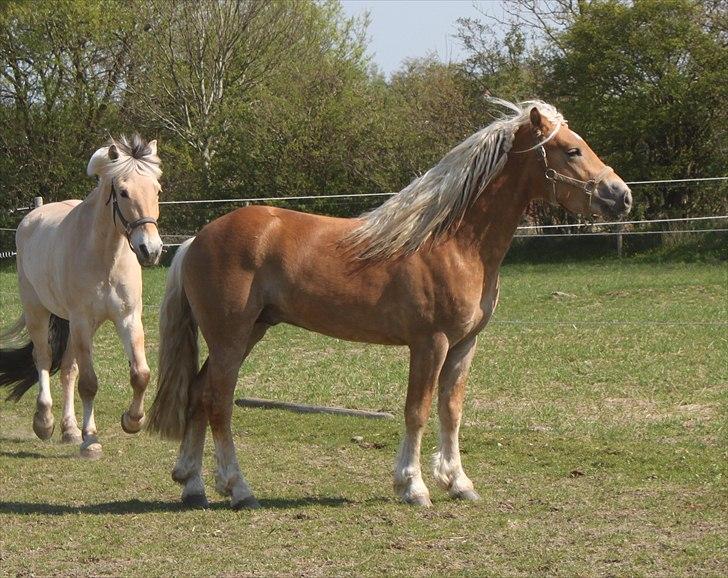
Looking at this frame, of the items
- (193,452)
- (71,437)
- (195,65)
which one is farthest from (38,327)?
(195,65)

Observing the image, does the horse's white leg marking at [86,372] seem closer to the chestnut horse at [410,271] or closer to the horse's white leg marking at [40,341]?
the horse's white leg marking at [40,341]

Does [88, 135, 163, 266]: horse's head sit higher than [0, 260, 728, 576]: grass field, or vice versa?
[88, 135, 163, 266]: horse's head

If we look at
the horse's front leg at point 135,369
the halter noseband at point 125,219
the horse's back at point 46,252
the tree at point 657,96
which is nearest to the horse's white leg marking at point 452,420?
the halter noseband at point 125,219

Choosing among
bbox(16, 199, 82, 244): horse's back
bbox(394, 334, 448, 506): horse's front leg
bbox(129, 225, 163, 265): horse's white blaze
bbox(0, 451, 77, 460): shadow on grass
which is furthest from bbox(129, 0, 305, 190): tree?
bbox(394, 334, 448, 506): horse's front leg

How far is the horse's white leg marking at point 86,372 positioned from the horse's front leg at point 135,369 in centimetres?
25

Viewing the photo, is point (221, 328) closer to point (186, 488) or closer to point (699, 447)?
point (186, 488)

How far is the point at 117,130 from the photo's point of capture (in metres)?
30.0

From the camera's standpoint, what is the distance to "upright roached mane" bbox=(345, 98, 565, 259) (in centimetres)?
605

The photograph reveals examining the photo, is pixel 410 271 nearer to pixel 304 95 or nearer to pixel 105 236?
pixel 105 236

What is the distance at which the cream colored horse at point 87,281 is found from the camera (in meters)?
7.14

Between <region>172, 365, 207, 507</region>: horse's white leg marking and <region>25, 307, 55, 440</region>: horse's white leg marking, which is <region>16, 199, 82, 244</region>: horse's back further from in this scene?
<region>172, 365, 207, 507</region>: horse's white leg marking

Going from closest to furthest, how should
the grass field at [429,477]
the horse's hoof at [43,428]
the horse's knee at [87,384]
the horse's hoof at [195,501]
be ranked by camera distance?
the grass field at [429,477] < the horse's hoof at [195,501] < the horse's knee at [87,384] < the horse's hoof at [43,428]

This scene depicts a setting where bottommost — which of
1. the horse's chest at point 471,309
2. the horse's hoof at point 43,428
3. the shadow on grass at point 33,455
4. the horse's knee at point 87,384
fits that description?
the shadow on grass at point 33,455

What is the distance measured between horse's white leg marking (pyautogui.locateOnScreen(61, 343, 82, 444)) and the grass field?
0.27m
